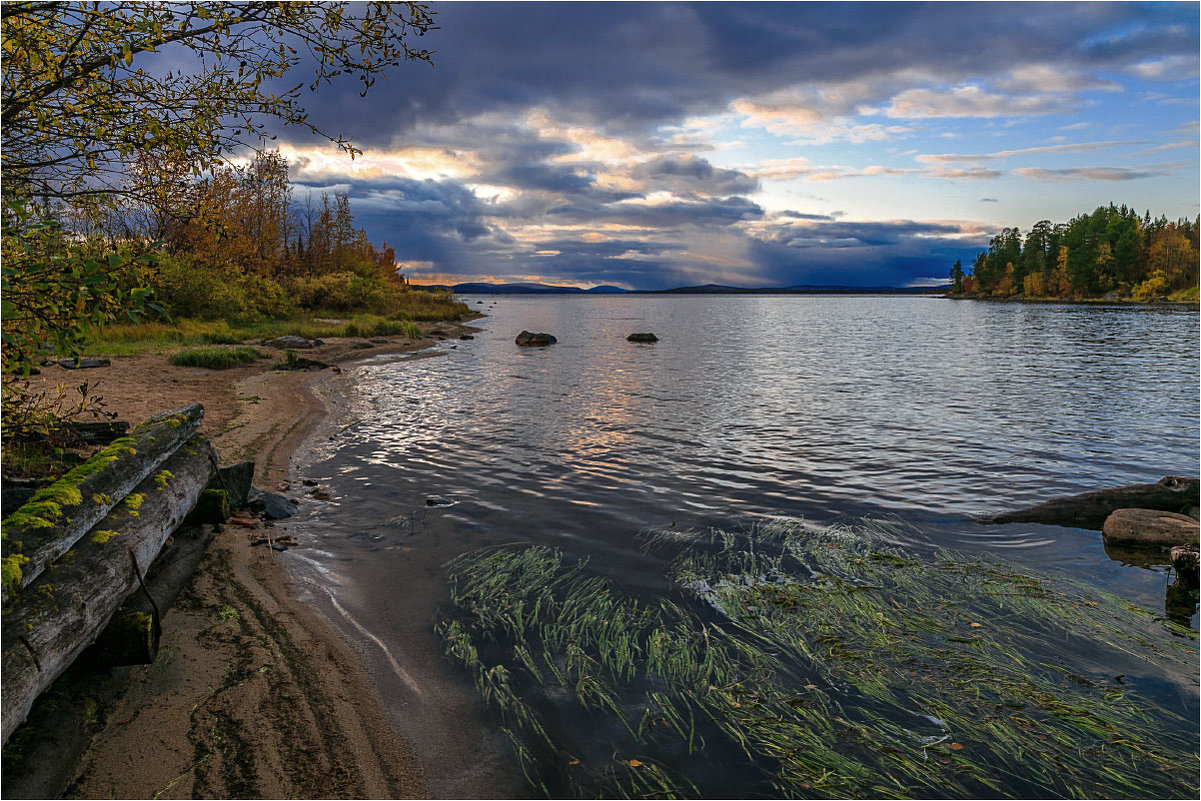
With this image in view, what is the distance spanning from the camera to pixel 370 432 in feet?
57.4

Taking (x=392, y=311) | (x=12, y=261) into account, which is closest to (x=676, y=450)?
(x=12, y=261)

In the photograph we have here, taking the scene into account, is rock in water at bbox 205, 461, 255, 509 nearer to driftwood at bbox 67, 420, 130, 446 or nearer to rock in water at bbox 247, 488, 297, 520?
rock in water at bbox 247, 488, 297, 520

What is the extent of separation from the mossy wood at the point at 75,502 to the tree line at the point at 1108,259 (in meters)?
148

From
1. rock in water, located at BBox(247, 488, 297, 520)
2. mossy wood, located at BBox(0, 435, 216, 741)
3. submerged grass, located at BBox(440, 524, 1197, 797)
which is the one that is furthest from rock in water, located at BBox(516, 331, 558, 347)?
mossy wood, located at BBox(0, 435, 216, 741)

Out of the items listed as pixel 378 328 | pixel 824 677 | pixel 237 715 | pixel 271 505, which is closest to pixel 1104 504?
pixel 824 677

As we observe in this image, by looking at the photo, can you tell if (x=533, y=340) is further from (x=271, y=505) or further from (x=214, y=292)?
(x=271, y=505)

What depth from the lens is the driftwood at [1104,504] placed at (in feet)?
35.6

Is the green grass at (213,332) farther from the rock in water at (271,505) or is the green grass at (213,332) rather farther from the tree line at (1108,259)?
the tree line at (1108,259)

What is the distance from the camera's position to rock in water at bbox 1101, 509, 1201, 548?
9.77 metres

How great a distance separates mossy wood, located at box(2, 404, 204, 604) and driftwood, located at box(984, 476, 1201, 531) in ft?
42.1

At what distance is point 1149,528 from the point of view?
9.95 metres

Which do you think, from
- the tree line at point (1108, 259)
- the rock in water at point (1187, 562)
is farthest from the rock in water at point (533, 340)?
the tree line at point (1108, 259)

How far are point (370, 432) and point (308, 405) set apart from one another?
446 cm

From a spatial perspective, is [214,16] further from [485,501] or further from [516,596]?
[485,501]
